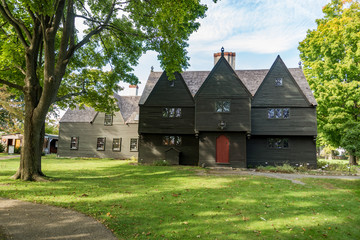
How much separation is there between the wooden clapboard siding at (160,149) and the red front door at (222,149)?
2883 millimetres

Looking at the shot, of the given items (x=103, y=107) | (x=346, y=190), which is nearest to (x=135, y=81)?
(x=103, y=107)

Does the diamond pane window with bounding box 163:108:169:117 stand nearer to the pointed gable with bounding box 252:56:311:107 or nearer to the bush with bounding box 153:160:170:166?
the bush with bounding box 153:160:170:166

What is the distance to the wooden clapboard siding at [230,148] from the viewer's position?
67.6ft

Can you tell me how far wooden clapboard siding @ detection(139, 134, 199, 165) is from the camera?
23.4 meters

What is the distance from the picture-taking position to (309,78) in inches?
1055

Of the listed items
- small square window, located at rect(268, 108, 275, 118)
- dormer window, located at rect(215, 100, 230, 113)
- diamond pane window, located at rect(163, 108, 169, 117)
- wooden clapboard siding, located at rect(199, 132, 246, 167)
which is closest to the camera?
wooden clapboard siding, located at rect(199, 132, 246, 167)

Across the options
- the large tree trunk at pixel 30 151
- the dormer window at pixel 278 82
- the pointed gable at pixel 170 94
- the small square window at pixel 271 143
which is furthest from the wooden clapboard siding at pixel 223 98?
the large tree trunk at pixel 30 151

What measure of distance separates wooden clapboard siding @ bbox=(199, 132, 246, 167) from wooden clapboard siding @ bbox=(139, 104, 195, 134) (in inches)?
89.8

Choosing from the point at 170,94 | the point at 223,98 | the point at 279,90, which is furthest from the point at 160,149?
the point at 279,90

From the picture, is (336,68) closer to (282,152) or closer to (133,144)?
(282,152)

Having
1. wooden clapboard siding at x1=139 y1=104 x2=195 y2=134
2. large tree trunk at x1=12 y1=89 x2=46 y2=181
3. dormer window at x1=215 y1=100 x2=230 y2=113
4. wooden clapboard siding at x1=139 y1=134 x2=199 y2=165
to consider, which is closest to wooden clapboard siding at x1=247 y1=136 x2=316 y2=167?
dormer window at x1=215 y1=100 x2=230 y2=113

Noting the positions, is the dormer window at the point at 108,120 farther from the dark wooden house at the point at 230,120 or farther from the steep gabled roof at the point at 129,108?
the dark wooden house at the point at 230,120

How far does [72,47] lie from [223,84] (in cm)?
1342

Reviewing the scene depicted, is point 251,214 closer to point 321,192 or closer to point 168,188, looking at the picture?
point 168,188
